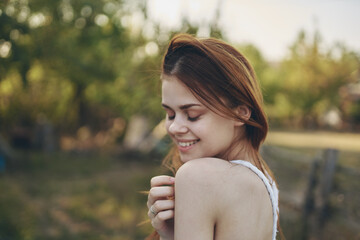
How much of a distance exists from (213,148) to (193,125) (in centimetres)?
13

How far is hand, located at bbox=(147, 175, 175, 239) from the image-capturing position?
54.2 inches

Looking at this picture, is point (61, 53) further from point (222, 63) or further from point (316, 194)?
point (222, 63)

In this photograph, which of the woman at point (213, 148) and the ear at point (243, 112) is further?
the ear at point (243, 112)

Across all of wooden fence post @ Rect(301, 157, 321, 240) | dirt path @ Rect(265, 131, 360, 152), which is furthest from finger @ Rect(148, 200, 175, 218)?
dirt path @ Rect(265, 131, 360, 152)

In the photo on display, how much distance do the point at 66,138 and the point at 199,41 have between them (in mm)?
14235

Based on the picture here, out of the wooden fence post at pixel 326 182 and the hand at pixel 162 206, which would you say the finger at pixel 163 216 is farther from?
the wooden fence post at pixel 326 182

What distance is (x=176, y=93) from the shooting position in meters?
1.39

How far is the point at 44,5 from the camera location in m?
6.50

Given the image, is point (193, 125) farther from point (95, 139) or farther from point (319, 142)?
point (319, 142)

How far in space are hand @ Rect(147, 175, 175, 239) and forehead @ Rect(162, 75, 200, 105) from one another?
1.13 ft

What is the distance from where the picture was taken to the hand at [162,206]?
54.2 inches

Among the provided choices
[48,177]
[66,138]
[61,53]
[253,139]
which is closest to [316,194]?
[253,139]

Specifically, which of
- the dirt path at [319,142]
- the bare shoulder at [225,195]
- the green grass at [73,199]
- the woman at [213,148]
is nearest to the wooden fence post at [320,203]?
the green grass at [73,199]

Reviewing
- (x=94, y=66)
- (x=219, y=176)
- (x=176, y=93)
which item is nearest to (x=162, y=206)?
(x=219, y=176)
